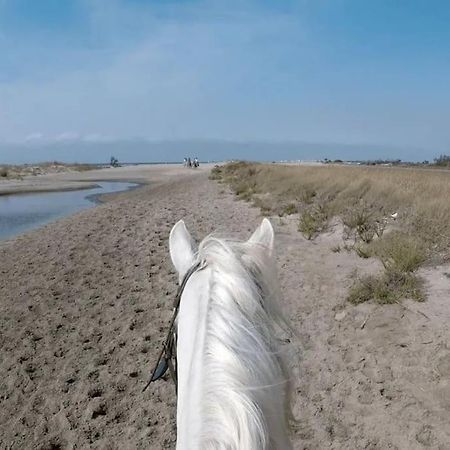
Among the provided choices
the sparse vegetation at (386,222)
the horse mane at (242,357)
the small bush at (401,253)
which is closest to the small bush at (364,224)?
the sparse vegetation at (386,222)

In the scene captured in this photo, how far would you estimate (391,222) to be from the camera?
8.49m

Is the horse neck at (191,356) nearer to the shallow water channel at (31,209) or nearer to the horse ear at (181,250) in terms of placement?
the horse ear at (181,250)

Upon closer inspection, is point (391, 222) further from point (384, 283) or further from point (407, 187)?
point (384, 283)

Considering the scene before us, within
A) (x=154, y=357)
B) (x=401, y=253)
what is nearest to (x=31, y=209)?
(x=154, y=357)

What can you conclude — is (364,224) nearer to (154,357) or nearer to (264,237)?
(154,357)

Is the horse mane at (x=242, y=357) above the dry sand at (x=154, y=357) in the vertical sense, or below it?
above

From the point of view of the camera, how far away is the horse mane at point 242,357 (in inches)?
38.7

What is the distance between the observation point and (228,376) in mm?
1062

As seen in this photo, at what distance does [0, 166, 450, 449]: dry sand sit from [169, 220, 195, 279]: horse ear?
0.36 metres

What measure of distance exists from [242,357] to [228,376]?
57 mm

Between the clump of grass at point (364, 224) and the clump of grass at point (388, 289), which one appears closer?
the clump of grass at point (388, 289)

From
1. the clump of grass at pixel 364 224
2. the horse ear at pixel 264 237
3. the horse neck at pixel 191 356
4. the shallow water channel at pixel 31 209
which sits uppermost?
the horse ear at pixel 264 237

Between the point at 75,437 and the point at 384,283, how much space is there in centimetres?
351

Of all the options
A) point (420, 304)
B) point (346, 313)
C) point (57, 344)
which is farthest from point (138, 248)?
point (420, 304)
